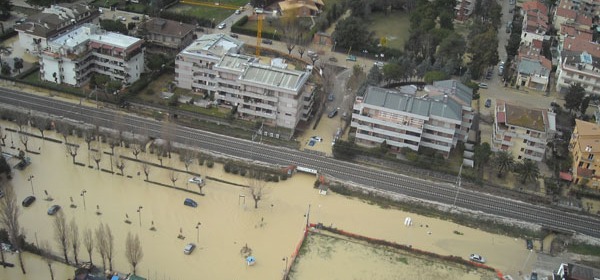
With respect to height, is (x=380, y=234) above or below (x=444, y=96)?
below

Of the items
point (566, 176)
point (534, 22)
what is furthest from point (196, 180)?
point (534, 22)

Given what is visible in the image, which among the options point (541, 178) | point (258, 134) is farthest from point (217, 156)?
point (541, 178)

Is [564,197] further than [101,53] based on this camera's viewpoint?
No

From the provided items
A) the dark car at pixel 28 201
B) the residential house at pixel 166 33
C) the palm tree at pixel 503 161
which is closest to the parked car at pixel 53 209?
the dark car at pixel 28 201

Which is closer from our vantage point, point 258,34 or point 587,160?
point 587,160

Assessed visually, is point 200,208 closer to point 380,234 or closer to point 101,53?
point 380,234

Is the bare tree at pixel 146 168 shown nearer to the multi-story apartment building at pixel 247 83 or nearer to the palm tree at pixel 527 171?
the multi-story apartment building at pixel 247 83

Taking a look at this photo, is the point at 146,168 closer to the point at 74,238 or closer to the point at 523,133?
the point at 74,238
